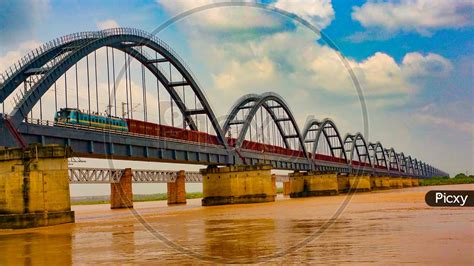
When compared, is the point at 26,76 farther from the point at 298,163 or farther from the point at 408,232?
the point at 298,163

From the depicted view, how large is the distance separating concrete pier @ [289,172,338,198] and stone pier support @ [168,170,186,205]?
20.5m

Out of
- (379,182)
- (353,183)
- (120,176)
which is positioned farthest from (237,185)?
(379,182)

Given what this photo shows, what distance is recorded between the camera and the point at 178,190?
361 feet

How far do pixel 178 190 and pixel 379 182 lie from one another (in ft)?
307

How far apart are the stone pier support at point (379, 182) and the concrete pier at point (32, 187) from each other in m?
149

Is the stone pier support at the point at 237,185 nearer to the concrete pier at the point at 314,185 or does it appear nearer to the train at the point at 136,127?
the train at the point at 136,127

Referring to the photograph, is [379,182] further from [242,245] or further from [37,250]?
[37,250]

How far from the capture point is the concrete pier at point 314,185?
114312mm

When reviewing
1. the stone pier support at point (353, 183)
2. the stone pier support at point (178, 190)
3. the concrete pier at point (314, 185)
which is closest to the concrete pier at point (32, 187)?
the stone pier support at point (178, 190)

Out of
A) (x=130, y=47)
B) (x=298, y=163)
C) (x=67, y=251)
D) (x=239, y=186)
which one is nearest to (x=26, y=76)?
(x=130, y=47)

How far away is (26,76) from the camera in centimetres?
4531

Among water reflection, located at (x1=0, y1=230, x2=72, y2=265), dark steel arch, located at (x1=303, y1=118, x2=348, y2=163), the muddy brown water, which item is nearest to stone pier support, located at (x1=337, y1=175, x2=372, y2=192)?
dark steel arch, located at (x1=303, y1=118, x2=348, y2=163)

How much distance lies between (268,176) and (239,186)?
417cm

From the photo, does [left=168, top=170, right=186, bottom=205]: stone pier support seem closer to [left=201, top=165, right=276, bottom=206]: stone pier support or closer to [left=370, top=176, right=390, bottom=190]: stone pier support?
[left=201, top=165, right=276, bottom=206]: stone pier support
